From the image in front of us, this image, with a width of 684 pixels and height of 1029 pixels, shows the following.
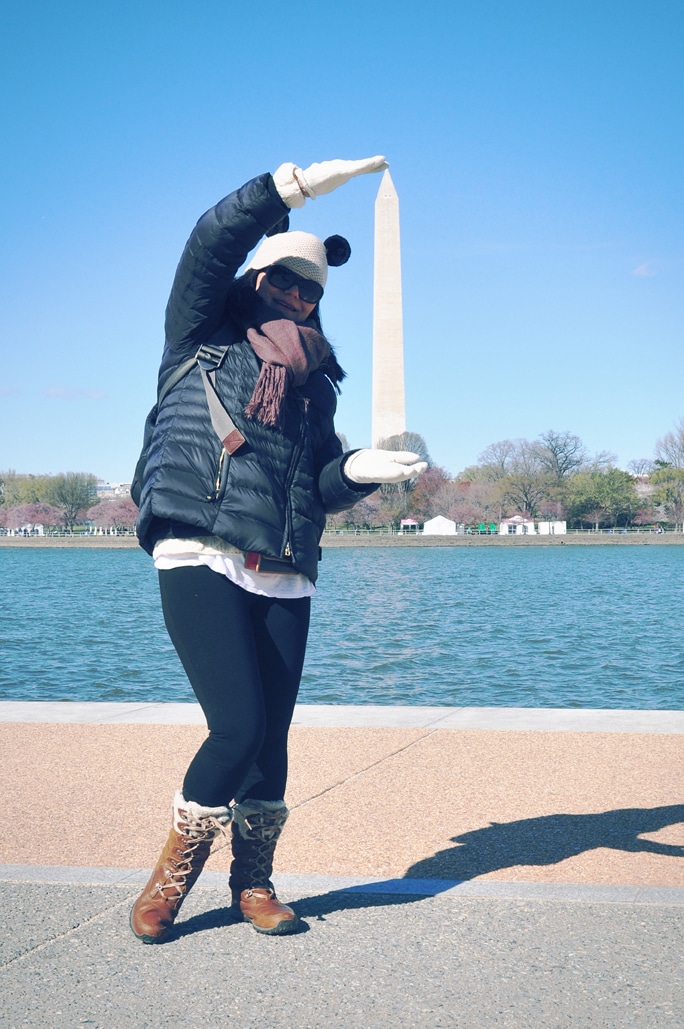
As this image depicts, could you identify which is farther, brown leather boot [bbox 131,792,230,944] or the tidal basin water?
the tidal basin water

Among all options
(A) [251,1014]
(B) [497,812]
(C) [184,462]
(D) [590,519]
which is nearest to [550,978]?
(A) [251,1014]

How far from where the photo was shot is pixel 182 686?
13.7m

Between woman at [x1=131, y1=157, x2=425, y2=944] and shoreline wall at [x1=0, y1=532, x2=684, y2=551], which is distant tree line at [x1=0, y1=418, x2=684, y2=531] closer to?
shoreline wall at [x1=0, y1=532, x2=684, y2=551]

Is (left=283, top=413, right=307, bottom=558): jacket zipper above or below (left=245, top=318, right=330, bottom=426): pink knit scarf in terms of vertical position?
below

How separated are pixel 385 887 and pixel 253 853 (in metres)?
0.54

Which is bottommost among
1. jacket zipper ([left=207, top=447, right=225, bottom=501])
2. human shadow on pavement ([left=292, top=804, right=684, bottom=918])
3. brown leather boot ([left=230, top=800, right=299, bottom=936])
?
human shadow on pavement ([left=292, top=804, right=684, bottom=918])

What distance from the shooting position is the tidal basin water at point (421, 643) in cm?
1340

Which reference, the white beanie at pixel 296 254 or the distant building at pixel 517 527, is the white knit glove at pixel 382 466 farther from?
the distant building at pixel 517 527

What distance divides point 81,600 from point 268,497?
106 feet

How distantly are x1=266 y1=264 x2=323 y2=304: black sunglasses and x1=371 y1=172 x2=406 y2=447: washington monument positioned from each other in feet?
130

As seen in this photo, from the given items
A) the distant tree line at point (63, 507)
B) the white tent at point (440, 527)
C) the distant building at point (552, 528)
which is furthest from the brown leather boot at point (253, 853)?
the distant tree line at point (63, 507)

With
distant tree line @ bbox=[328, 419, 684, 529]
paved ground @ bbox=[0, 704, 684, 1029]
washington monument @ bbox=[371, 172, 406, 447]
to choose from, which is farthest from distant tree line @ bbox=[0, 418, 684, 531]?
paved ground @ bbox=[0, 704, 684, 1029]

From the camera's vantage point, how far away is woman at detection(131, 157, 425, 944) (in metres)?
2.92

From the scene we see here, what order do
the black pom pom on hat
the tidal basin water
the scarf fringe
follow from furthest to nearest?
the tidal basin water
the black pom pom on hat
the scarf fringe
